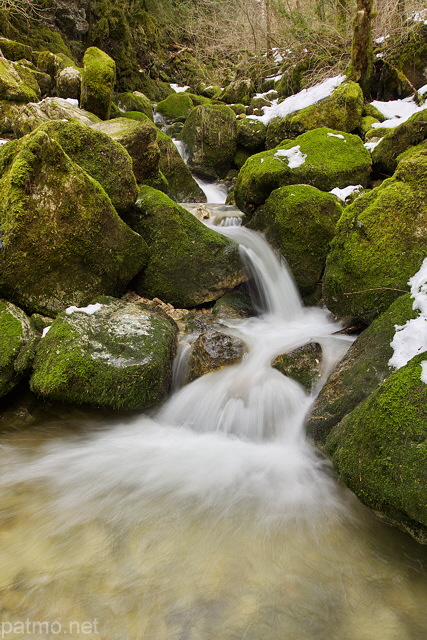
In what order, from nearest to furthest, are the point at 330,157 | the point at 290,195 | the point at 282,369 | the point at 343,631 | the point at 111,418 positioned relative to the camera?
the point at 343,631 → the point at 111,418 → the point at 282,369 → the point at 290,195 → the point at 330,157

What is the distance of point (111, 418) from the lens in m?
4.02

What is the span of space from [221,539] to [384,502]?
44.8 inches

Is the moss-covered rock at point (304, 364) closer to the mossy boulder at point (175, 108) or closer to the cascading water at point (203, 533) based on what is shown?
the cascading water at point (203, 533)

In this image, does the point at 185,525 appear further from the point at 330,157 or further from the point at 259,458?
the point at 330,157

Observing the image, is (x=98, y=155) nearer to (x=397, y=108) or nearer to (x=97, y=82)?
(x=97, y=82)

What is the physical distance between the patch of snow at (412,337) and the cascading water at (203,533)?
107 centimetres

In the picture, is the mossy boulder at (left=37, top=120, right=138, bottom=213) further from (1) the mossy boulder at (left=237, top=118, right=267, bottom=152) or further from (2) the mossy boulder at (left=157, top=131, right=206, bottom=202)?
(1) the mossy boulder at (left=237, top=118, right=267, bottom=152)

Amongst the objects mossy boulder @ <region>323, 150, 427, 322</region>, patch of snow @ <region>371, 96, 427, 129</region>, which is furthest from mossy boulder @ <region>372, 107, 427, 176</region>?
patch of snow @ <region>371, 96, 427, 129</region>

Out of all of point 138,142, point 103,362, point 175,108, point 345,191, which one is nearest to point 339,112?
point 345,191

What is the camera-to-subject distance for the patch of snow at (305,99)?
438 inches

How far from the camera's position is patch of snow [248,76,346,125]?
1114 cm

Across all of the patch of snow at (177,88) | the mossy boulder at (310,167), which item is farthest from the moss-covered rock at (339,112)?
the patch of snow at (177,88)

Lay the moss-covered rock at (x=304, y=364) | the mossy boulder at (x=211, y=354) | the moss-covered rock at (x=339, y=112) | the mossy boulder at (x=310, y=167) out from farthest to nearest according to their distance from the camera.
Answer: the moss-covered rock at (x=339, y=112)
the mossy boulder at (x=310, y=167)
the mossy boulder at (x=211, y=354)
the moss-covered rock at (x=304, y=364)

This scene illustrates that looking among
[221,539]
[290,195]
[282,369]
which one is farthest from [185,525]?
[290,195]
